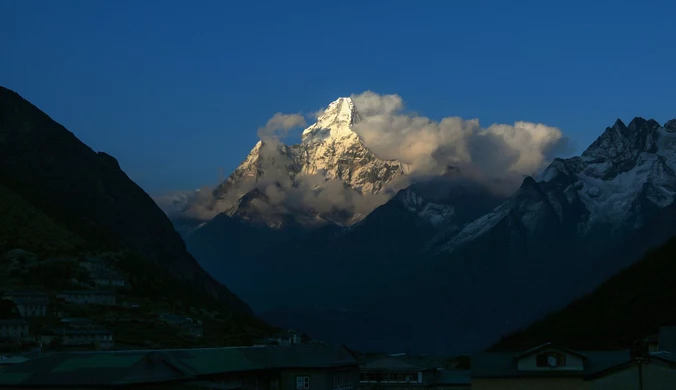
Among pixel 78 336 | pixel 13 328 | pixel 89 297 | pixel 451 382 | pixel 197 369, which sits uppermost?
pixel 89 297

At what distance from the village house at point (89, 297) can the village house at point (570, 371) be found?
12913cm

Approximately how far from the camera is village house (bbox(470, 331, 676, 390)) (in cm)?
6081

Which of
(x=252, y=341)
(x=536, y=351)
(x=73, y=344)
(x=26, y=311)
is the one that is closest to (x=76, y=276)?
(x=26, y=311)

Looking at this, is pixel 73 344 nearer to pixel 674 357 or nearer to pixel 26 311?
pixel 26 311

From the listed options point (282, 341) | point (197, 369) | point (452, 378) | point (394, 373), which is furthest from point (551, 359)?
point (282, 341)

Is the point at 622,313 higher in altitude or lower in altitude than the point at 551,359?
A: higher

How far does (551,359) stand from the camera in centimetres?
6322

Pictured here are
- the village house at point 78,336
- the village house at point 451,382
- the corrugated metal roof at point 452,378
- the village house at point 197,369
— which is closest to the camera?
the village house at point 197,369

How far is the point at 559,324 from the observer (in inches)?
5832

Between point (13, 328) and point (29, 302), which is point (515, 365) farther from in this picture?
point (29, 302)

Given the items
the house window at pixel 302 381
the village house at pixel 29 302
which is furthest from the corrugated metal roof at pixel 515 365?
the village house at pixel 29 302

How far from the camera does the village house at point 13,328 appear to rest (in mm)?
146250

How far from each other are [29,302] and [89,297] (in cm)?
1853

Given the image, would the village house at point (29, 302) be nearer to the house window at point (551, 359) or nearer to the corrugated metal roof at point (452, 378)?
the corrugated metal roof at point (452, 378)
